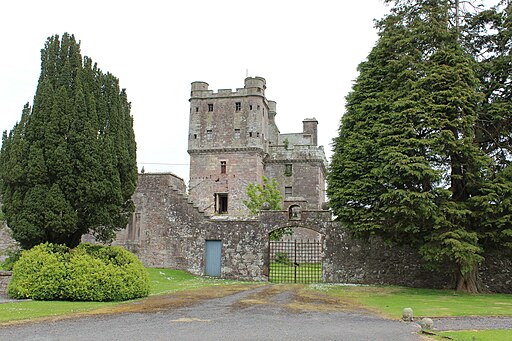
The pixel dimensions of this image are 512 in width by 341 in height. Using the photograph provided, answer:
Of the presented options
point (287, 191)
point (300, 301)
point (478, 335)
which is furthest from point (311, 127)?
point (478, 335)

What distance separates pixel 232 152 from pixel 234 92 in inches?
223

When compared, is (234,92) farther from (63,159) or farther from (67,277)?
(67,277)

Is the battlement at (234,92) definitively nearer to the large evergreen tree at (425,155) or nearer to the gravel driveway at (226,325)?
the large evergreen tree at (425,155)

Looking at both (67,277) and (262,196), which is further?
(262,196)

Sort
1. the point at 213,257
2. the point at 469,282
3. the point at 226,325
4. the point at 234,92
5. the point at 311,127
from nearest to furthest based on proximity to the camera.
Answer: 1. the point at 226,325
2. the point at 469,282
3. the point at 213,257
4. the point at 234,92
5. the point at 311,127

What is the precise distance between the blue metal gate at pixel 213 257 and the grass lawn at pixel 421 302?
21.5ft

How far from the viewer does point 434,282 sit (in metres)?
23.0

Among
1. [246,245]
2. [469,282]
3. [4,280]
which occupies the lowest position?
[469,282]

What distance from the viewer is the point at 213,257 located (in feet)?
86.1

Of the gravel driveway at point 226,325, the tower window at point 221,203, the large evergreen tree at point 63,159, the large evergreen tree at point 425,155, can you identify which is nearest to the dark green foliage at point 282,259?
the large evergreen tree at point 425,155

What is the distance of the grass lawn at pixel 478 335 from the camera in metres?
9.37

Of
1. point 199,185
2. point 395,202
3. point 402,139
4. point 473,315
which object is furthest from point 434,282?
point 199,185

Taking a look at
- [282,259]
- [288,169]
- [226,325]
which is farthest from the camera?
[288,169]

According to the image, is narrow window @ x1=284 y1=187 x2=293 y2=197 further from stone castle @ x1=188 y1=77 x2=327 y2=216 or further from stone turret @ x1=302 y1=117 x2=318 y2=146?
stone turret @ x1=302 y1=117 x2=318 y2=146
